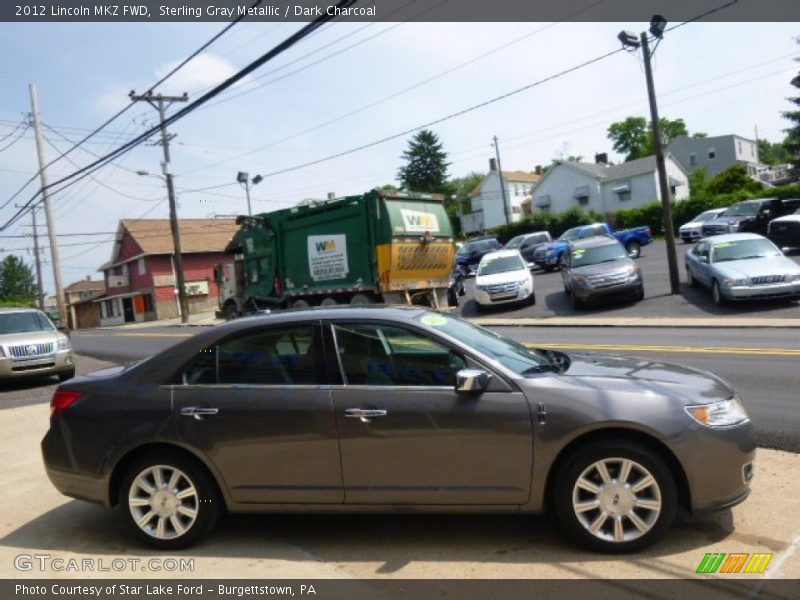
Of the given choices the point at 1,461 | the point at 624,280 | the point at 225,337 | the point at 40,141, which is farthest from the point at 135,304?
the point at 225,337

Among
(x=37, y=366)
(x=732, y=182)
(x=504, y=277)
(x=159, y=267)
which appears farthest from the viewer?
(x=159, y=267)

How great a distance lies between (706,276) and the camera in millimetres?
17828

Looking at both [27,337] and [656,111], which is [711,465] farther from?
[656,111]

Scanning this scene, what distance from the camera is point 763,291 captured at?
1605 cm

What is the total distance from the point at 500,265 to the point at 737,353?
38.1 feet

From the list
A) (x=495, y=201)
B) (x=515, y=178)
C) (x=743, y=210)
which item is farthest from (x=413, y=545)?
(x=515, y=178)

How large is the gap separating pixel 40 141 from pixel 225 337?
34.9m

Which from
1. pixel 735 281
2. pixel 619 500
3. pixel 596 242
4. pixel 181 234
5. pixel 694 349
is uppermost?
pixel 181 234

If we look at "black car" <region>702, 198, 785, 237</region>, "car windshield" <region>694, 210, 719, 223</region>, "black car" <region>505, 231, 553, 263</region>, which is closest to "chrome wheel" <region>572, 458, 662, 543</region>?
"black car" <region>702, 198, 785, 237</region>

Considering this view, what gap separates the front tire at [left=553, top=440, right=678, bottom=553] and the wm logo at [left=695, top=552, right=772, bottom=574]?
277 mm

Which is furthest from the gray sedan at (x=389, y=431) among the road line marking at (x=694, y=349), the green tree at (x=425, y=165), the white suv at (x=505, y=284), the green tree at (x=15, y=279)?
the green tree at (x=15, y=279)

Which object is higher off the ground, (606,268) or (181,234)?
(181,234)

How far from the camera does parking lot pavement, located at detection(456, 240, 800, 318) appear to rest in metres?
16.5
